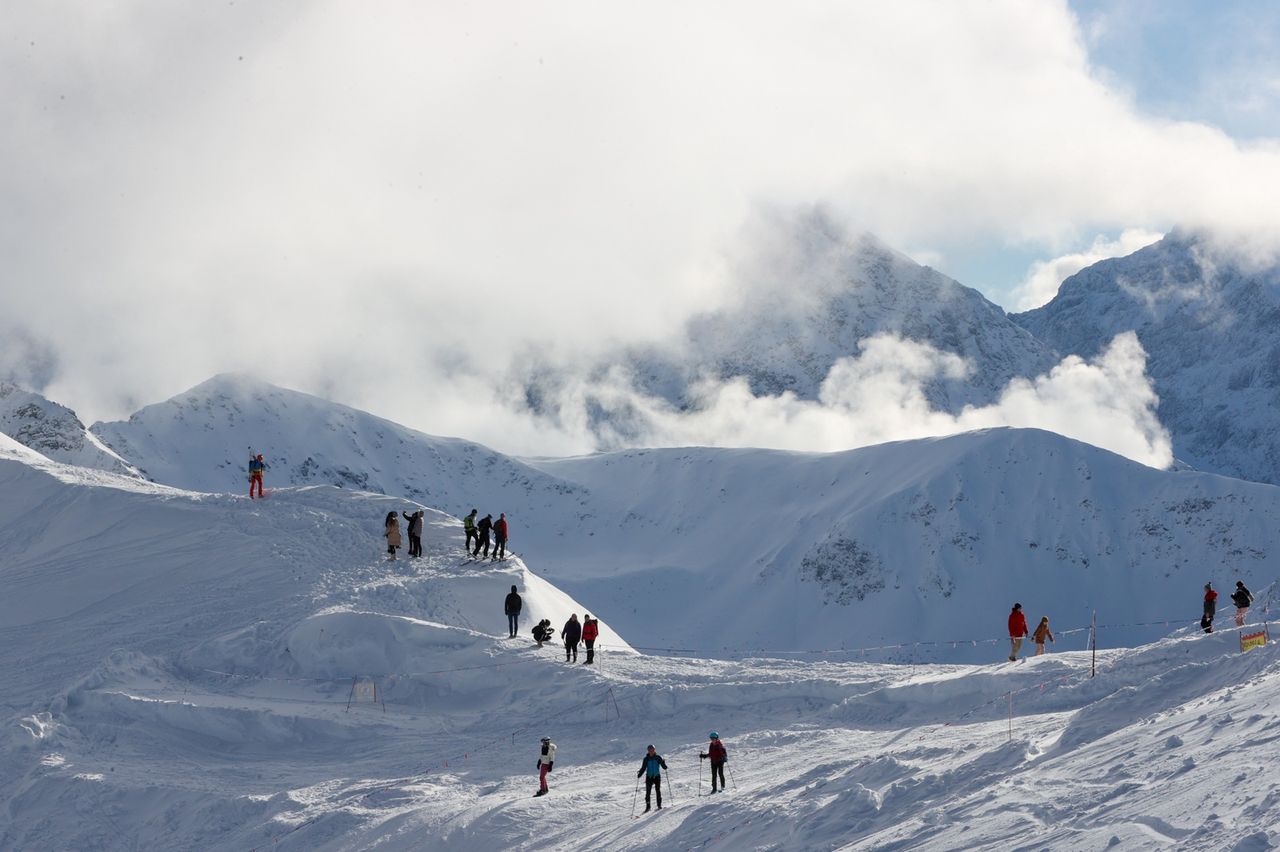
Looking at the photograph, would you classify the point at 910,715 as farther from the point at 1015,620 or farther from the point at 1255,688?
the point at 1255,688

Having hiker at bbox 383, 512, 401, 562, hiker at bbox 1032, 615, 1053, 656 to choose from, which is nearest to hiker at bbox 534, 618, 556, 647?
hiker at bbox 383, 512, 401, 562

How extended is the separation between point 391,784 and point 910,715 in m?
10.1

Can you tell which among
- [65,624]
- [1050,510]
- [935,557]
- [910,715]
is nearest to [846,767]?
[910,715]

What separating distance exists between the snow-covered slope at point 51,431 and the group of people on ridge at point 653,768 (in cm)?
9608

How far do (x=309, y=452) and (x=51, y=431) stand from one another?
31.5m

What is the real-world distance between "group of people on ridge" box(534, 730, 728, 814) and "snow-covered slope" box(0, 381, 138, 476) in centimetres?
9608

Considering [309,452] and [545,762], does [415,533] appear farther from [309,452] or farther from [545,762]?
[309,452]

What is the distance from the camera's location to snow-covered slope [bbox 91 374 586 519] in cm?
13912

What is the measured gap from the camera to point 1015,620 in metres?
30.3

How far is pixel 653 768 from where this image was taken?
2150 centimetres

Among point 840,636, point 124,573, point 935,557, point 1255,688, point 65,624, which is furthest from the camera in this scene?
point 935,557

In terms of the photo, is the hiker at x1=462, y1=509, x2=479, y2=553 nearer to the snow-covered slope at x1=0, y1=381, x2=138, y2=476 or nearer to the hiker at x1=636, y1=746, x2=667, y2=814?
the hiker at x1=636, y1=746, x2=667, y2=814

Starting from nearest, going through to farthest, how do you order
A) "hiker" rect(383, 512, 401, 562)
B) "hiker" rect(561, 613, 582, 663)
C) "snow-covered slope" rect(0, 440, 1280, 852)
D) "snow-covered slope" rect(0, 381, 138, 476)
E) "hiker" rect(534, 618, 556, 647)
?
"snow-covered slope" rect(0, 440, 1280, 852)
"hiker" rect(561, 613, 582, 663)
"hiker" rect(534, 618, 556, 647)
"hiker" rect(383, 512, 401, 562)
"snow-covered slope" rect(0, 381, 138, 476)

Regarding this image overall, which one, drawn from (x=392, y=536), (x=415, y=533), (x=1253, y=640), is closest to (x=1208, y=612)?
(x=1253, y=640)
